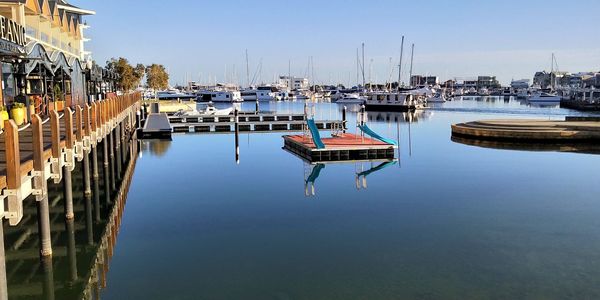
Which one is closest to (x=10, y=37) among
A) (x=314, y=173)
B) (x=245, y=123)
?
(x=314, y=173)

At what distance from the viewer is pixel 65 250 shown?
580 inches

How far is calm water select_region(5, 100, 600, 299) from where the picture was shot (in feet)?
39.9

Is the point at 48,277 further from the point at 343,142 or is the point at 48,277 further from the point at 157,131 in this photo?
the point at 157,131

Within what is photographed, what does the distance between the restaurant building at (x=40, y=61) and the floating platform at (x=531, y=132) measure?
32.0 meters

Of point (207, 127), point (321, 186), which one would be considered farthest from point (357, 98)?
point (321, 186)

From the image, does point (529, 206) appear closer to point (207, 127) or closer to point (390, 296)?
point (390, 296)

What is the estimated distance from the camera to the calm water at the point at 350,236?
1216 cm

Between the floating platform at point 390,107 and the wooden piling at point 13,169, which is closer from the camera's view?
the wooden piling at point 13,169

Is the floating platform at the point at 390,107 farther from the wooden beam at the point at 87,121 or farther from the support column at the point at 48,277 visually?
the support column at the point at 48,277

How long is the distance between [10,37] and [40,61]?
10.4 ft

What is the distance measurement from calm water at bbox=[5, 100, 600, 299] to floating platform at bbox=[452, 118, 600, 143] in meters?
13.6

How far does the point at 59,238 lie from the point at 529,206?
56.4ft

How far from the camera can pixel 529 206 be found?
67.7 feet

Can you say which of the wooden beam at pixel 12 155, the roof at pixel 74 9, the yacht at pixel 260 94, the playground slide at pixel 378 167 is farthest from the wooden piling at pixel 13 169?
the yacht at pixel 260 94
